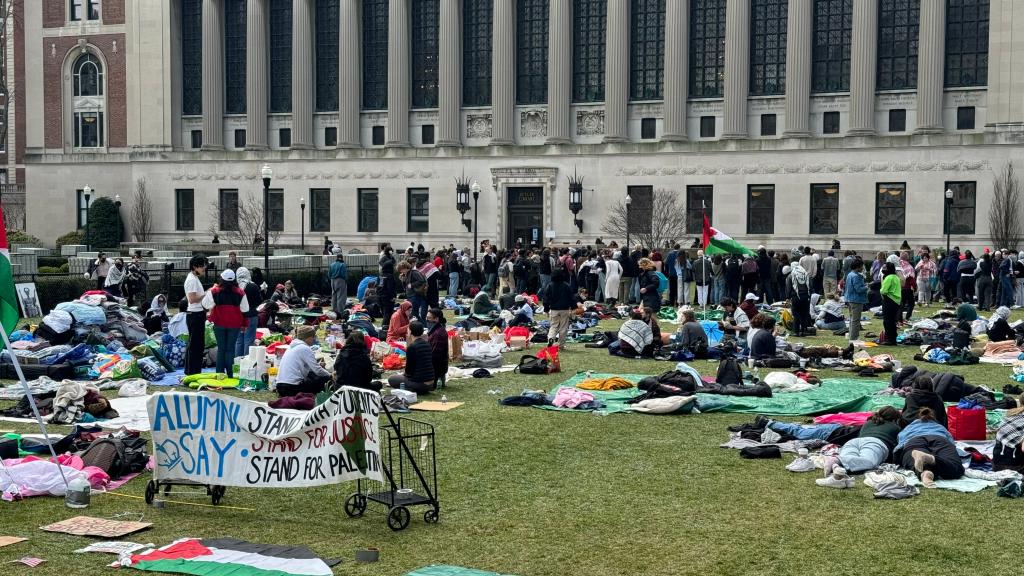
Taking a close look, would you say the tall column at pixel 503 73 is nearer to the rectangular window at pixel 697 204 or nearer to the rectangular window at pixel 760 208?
the rectangular window at pixel 697 204

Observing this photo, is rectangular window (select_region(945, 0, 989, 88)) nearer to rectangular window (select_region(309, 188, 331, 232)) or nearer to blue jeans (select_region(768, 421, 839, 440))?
rectangular window (select_region(309, 188, 331, 232))

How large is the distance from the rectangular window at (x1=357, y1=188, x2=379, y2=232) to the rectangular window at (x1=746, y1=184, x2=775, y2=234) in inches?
823

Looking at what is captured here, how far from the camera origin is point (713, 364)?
25.9 metres

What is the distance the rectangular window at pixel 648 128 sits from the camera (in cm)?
6612

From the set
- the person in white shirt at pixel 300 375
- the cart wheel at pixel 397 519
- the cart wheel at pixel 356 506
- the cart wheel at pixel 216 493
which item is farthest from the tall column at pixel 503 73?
the cart wheel at pixel 397 519

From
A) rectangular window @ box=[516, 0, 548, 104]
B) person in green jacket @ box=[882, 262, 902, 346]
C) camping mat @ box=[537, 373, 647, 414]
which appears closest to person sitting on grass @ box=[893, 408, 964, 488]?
camping mat @ box=[537, 373, 647, 414]

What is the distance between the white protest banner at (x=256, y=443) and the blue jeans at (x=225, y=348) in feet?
32.9

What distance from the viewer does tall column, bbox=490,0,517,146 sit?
6662 centimetres

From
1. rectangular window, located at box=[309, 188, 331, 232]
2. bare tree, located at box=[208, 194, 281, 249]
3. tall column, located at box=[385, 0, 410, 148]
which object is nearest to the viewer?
bare tree, located at box=[208, 194, 281, 249]

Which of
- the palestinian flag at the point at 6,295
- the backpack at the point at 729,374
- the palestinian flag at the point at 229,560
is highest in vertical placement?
the palestinian flag at the point at 6,295

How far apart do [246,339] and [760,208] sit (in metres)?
40.9

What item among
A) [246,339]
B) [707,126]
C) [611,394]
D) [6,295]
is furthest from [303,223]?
[6,295]

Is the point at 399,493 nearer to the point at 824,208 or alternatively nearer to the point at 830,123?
the point at 824,208

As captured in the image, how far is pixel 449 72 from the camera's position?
67.8 meters
